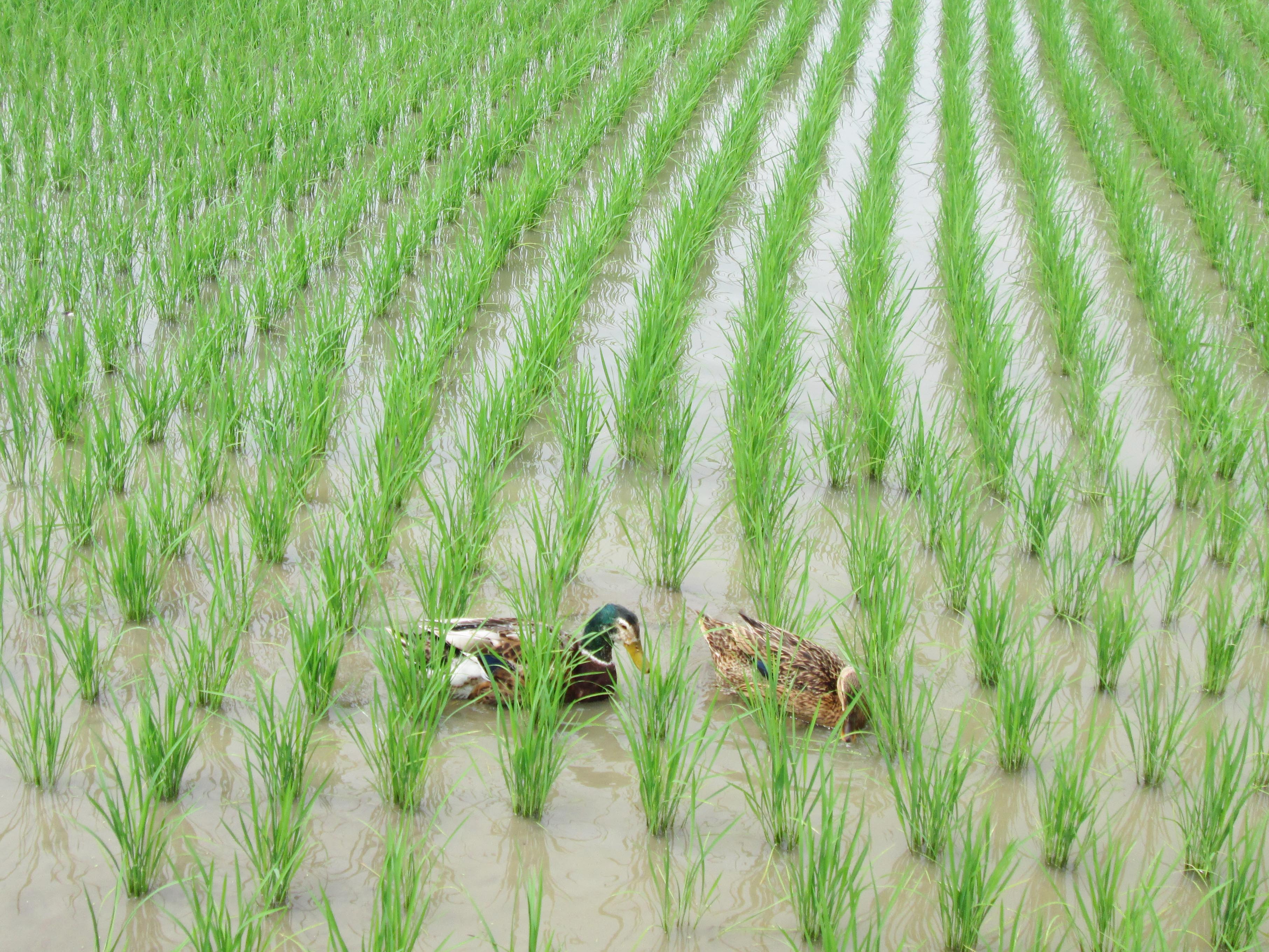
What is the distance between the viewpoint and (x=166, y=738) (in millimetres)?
2098

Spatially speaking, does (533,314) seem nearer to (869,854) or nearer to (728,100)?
(869,854)

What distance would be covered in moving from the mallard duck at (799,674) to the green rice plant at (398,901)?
0.74m

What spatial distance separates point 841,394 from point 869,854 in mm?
1792

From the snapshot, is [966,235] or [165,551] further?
[966,235]

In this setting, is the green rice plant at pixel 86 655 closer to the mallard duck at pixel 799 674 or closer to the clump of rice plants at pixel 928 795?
the mallard duck at pixel 799 674

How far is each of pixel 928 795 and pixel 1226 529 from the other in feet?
4.91

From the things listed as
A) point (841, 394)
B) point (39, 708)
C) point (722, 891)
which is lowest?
point (722, 891)

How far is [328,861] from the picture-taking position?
212cm

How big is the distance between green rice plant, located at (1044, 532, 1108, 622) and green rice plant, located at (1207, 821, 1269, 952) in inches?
32.9

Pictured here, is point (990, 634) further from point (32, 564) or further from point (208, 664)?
point (32, 564)

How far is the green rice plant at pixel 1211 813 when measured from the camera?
2.11m

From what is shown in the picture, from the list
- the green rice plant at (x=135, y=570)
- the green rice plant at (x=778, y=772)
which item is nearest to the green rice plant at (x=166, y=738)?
the green rice plant at (x=135, y=570)

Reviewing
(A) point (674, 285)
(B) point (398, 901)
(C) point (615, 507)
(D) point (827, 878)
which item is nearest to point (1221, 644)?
(D) point (827, 878)

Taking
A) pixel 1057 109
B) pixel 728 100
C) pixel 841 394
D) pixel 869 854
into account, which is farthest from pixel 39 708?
pixel 1057 109
